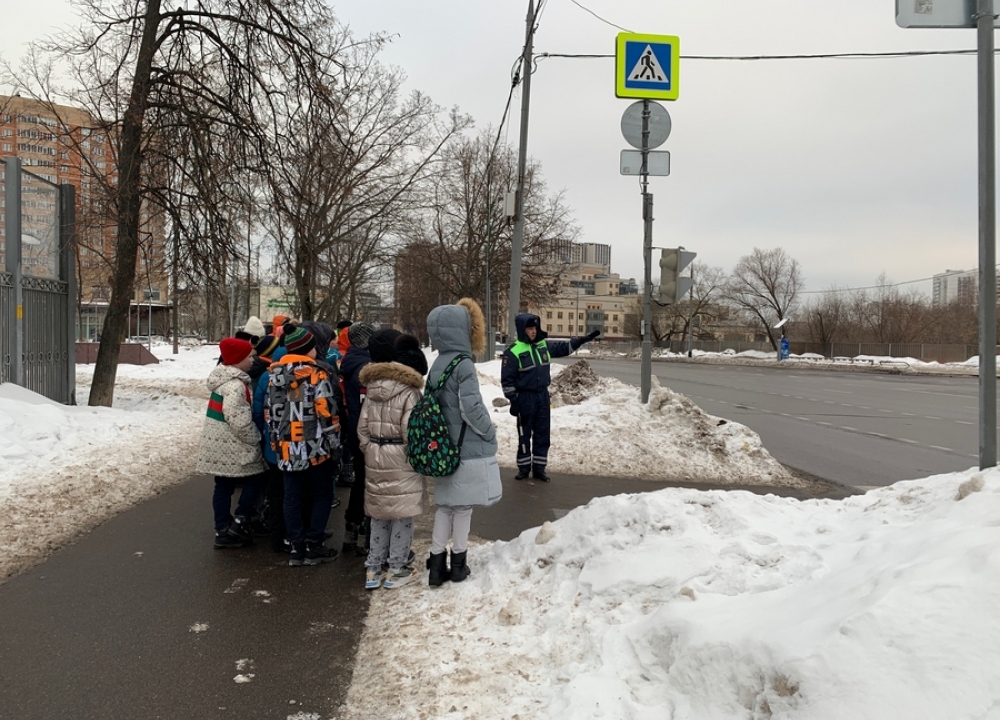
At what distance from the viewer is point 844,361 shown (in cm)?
4622

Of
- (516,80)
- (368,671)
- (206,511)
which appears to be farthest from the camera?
(516,80)

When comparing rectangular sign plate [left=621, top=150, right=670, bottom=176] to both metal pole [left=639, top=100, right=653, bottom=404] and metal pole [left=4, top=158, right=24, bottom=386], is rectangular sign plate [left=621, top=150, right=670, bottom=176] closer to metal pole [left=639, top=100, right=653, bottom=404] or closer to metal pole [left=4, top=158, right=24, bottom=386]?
metal pole [left=639, top=100, right=653, bottom=404]

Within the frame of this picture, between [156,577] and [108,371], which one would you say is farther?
[108,371]

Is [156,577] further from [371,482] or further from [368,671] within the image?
[368,671]

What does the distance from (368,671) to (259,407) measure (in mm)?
2307

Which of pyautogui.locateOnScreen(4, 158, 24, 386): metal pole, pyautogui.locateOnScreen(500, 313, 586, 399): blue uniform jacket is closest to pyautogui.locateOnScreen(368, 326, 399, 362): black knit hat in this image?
pyautogui.locateOnScreen(500, 313, 586, 399): blue uniform jacket

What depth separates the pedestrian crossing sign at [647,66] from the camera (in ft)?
32.6

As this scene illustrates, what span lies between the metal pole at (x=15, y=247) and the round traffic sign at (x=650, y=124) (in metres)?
8.85

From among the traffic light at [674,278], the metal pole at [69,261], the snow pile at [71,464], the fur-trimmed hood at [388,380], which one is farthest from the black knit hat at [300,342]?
the metal pole at [69,261]


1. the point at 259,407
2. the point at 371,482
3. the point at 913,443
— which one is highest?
the point at 259,407

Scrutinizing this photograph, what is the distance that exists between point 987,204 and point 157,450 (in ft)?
28.1

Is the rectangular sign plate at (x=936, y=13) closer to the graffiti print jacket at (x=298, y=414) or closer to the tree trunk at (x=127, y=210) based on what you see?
the graffiti print jacket at (x=298, y=414)

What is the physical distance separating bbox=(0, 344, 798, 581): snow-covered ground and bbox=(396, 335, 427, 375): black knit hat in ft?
9.65

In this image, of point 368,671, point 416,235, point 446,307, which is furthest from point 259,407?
point 416,235
